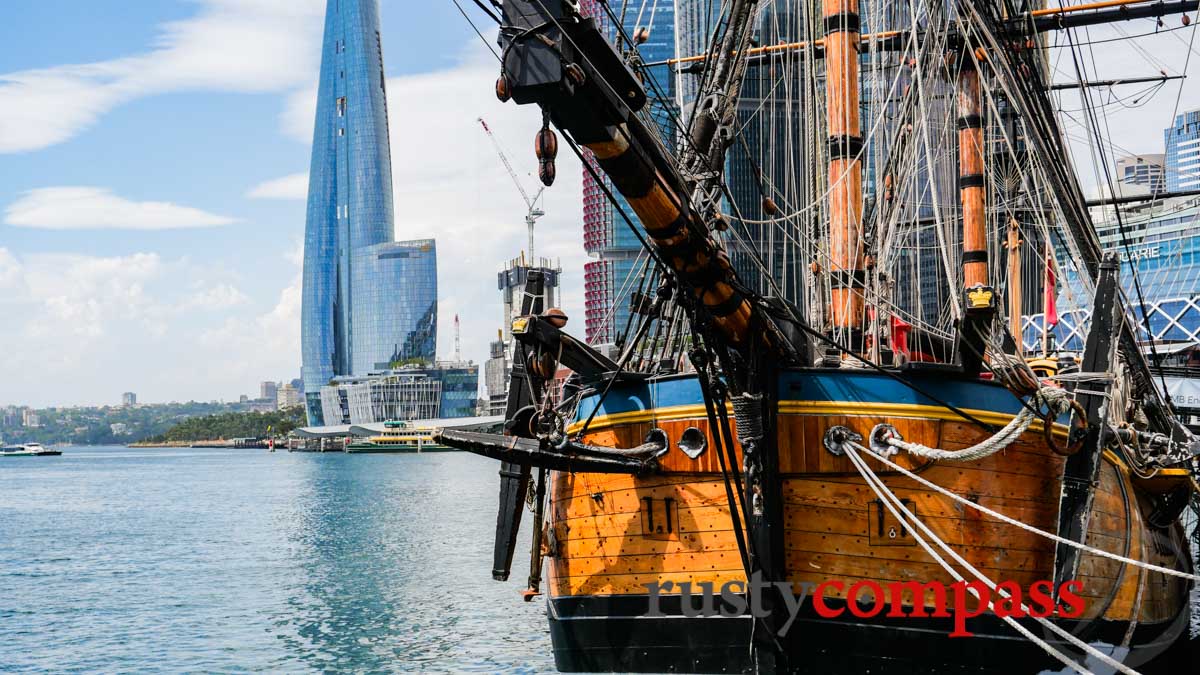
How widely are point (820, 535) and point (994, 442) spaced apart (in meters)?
2.10

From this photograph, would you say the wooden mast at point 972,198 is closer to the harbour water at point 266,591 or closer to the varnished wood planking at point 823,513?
the varnished wood planking at point 823,513

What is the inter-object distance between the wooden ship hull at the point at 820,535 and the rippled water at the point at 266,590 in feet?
20.8

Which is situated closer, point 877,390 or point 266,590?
point 877,390

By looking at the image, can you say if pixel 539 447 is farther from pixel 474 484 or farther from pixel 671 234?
pixel 474 484

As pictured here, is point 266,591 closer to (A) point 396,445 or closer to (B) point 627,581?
(B) point 627,581

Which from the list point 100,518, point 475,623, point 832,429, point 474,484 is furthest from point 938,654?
point 474,484

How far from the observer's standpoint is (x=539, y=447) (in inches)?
511

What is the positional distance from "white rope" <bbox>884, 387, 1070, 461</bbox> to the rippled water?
9248mm

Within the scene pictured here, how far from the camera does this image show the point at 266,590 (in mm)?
31094

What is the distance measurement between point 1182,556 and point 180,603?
853 inches

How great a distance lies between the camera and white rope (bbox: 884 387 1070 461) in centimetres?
1302

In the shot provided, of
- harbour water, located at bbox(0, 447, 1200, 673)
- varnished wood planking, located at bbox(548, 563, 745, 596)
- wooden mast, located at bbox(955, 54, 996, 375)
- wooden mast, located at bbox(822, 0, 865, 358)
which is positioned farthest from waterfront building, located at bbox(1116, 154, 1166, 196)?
varnished wood planking, located at bbox(548, 563, 745, 596)

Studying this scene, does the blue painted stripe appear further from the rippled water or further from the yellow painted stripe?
the rippled water

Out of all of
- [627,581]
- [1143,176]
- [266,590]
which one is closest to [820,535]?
[627,581]
